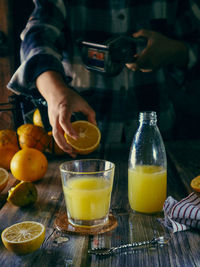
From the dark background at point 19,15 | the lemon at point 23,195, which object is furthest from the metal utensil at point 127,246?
the dark background at point 19,15

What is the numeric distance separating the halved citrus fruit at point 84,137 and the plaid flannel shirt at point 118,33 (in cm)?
35

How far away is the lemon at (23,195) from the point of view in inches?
41.3

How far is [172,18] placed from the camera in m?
1.97

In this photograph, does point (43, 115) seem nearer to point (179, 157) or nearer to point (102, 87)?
point (102, 87)

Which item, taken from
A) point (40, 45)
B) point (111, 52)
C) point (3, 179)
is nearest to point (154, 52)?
point (111, 52)

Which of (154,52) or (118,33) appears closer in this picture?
(154,52)

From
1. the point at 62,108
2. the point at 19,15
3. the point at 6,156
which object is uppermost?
the point at 19,15

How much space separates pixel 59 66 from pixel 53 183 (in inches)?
18.9

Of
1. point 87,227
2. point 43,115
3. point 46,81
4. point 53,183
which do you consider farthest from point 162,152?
point 43,115

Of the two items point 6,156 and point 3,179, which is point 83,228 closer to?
point 3,179

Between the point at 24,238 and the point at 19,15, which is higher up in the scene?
the point at 19,15

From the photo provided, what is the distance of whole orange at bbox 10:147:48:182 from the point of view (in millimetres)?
1263

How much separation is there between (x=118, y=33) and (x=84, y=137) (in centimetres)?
65

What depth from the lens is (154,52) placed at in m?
1.65
